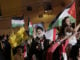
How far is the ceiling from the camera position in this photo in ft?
34.0

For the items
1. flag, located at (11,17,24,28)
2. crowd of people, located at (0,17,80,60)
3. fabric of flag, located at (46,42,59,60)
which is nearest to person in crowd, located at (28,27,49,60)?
crowd of people, located at (0,17,80,60)

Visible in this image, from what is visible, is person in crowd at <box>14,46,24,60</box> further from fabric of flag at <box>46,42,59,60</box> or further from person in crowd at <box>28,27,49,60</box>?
fabric of flag at <box>46,42,59,60</box>

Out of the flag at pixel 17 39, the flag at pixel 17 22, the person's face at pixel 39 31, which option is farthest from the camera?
the flag at pixel 17 22

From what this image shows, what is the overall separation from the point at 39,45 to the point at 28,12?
724cm

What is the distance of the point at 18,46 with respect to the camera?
4.57 m

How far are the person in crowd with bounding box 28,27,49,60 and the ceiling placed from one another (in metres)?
5.63

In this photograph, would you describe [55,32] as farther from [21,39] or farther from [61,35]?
[21,39]

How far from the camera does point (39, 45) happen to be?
3.94 m

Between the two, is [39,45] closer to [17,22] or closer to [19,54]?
[19,54]

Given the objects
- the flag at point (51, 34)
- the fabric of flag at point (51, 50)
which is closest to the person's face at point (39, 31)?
the flag at point (51, 34)

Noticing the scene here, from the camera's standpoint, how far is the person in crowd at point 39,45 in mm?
3829

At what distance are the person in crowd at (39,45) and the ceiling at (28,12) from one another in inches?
222

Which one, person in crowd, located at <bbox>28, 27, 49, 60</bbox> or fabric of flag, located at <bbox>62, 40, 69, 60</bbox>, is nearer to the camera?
fabric of flag, located at <bbox>62, 40, 69, 60</bbox>

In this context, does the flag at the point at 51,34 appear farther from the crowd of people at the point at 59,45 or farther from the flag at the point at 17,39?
the flag at the point at 17,39
